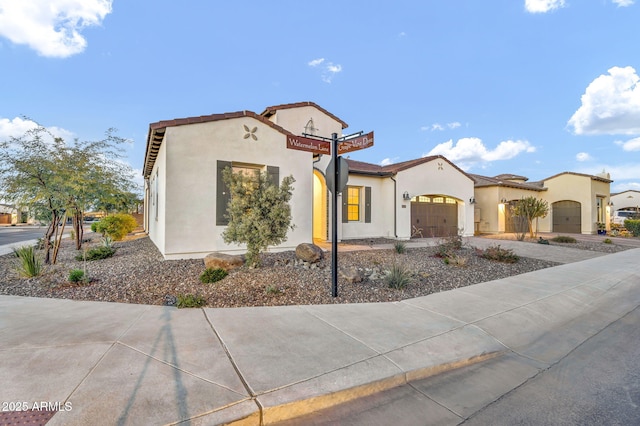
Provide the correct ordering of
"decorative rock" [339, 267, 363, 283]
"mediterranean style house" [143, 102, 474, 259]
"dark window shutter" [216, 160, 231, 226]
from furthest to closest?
"dark window shutter" [216, 160, 231, 226]
"mediterranean style house" [143, 102, 474, 259]
"decorative rock" [339, 267, 363, 283]

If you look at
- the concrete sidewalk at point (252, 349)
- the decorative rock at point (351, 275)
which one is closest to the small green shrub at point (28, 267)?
the concrete sidewalk at point (252, 349)

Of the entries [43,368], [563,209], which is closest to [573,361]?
[43,368]

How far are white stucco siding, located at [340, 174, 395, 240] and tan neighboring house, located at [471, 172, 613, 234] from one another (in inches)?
332

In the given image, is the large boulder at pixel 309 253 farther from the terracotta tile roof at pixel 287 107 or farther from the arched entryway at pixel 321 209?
the terracotta tile roof at pixel 287 107

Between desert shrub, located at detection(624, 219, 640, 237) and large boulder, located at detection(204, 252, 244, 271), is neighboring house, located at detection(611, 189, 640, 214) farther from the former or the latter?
large boulder, located at detection(204, 252, 244, 271)

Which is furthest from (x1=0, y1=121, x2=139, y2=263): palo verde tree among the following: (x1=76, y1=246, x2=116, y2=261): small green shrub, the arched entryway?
the arched entryway

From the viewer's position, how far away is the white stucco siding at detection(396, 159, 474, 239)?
1507cm

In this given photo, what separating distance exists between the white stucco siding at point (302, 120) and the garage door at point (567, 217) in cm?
1911

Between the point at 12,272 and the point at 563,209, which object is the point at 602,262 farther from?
the point at 12,272

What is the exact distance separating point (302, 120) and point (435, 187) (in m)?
8.17

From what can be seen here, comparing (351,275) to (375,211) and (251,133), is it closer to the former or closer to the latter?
(251,133)

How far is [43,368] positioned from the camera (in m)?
2.84

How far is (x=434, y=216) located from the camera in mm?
16766

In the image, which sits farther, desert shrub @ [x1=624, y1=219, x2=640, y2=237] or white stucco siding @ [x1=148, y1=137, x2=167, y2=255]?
desert shrub @ [x1=624, y1=219, x2=640, y2=237]
